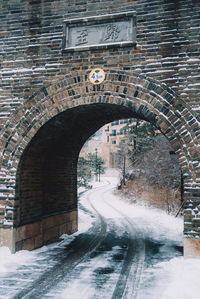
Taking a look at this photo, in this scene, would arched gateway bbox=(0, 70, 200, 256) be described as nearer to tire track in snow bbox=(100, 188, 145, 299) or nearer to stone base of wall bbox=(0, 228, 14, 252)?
stone base of wall bbox=(0, 228, 14, 252)

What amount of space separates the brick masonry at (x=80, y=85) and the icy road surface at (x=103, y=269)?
0.85m

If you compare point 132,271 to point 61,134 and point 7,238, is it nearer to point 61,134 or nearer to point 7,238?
point 7,238

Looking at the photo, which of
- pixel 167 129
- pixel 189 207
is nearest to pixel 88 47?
pixel 167 129

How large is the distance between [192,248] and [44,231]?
4.87 metres

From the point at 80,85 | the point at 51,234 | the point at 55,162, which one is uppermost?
the point at 80,85

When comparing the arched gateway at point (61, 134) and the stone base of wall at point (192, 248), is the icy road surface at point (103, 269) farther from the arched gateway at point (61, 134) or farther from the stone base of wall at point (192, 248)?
the arched gateway at point (61, 134)

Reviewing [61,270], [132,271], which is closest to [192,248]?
[132,271]

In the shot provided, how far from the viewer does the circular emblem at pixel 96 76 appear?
7.59 metres

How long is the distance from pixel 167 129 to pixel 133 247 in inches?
172

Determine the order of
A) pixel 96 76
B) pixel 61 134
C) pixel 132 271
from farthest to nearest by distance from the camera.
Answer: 1. pixel 61 134
2. pixel 96 76
3. pixel 132 271

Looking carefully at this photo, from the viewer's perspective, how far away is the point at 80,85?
25.3ft

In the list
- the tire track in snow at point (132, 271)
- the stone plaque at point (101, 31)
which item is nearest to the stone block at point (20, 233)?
the tire track in snow at point (132, 271)

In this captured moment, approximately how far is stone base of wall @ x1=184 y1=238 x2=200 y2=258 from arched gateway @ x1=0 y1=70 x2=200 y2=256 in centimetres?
2

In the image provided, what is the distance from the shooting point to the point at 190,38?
7098 mm
